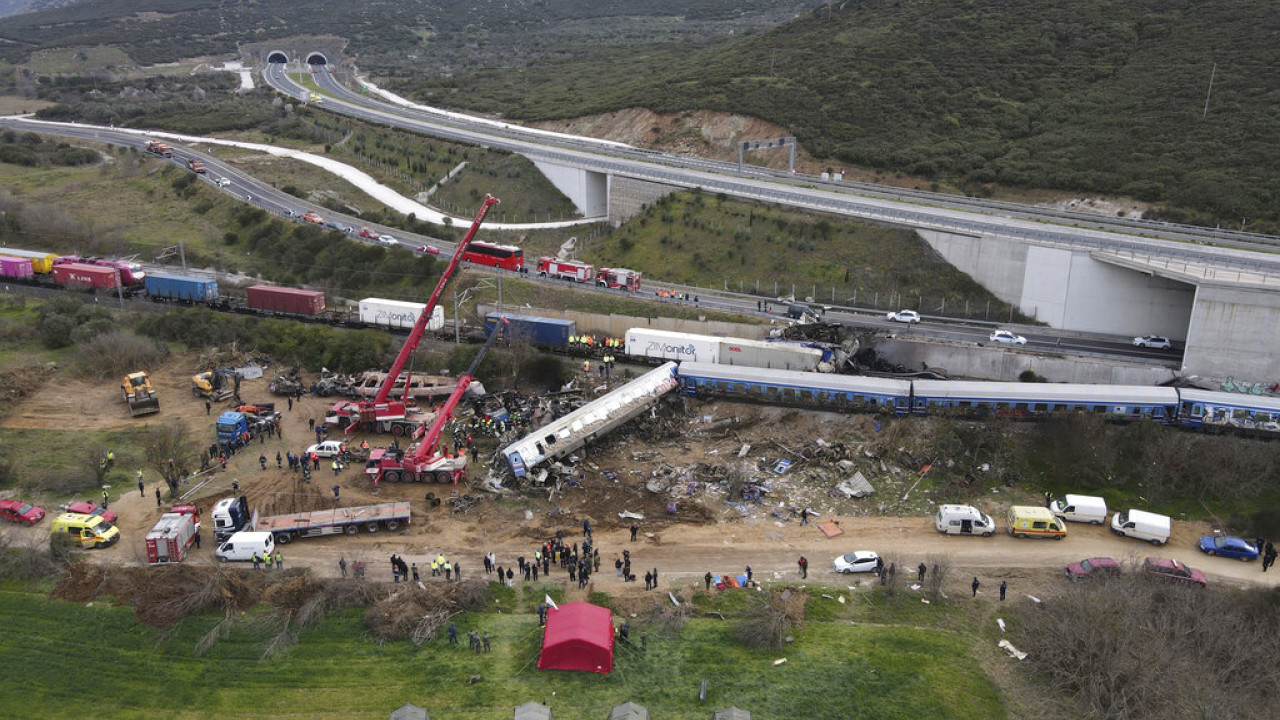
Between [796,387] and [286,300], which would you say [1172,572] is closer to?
[796,387]

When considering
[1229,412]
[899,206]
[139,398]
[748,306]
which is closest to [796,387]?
[748,306]

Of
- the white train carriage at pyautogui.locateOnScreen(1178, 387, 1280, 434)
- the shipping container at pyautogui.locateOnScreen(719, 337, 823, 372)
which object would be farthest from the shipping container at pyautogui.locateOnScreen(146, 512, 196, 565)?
the white train carriage at pyautogui.locateOnScreen(1178, 387, 1280, 434)

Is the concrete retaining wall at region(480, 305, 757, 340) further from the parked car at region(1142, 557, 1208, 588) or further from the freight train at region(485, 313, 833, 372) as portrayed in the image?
the parked car at region(1142, 557, 1208, 588)

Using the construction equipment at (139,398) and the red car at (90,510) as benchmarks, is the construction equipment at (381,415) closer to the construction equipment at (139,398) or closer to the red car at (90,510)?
the construction equipment at (139,398)

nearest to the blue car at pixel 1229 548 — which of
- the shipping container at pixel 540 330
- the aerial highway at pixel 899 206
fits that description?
the aerial highway at pixel 899 206

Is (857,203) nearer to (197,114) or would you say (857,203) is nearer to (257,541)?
(257,541)

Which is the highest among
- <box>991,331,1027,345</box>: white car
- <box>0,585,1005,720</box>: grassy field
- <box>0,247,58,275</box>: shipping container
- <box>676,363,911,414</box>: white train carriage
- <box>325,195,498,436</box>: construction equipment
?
<box>0,247,58,275</box>: shipping container

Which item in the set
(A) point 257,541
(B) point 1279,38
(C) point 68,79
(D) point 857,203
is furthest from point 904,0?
(C) point 68,79
